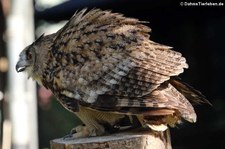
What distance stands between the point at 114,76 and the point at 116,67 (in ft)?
0.14

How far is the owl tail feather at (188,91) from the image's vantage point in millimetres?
3174

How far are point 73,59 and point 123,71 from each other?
0.90 feet

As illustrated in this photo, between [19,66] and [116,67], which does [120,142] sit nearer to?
[116,67]

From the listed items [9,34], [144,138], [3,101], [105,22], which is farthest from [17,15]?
[144,138]

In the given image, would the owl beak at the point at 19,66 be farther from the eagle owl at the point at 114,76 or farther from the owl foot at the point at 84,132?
the owl foot at the point at 84,132

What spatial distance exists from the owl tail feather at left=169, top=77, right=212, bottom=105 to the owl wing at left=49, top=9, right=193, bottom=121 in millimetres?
144

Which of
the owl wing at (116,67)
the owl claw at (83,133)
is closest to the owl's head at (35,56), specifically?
the owl wing at (116,67)

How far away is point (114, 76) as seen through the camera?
2990 millimetres

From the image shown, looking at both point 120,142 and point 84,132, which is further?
point 84,132

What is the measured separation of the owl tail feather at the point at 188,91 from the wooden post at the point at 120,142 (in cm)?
30

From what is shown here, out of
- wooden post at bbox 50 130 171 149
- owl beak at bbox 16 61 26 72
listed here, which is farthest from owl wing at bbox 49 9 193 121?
owl beak at bbox 16 61 26 72

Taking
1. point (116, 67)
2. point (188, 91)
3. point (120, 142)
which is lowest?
point (120, 142)

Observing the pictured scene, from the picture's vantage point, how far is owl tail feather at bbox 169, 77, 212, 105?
10.4 ft

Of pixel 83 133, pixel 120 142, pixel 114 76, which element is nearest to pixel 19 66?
pixel 83 133
